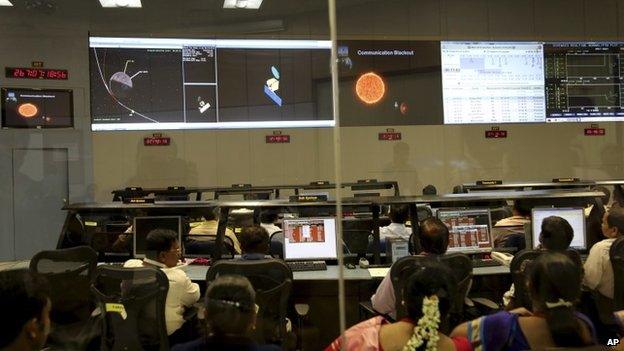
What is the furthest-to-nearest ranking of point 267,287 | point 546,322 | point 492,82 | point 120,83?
point 492,82, point 120,83, point 267,287, point 546,322

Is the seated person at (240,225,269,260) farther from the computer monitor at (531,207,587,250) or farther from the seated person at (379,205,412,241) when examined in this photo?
the computer monitor at (531,207,587,250)

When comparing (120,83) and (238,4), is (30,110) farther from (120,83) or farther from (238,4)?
(238,4)

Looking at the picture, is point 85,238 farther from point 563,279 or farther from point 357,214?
point 563,279

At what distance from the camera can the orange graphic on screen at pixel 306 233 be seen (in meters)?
3.80

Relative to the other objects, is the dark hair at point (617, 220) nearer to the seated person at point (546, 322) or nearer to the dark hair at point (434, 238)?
the dark hair at point (434, 238)

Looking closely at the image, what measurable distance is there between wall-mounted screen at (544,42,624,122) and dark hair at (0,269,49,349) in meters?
6.63

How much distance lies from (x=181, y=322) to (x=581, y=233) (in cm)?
293

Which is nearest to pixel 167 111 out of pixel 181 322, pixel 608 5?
pixel 181 322

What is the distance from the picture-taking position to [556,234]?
3.40 meters

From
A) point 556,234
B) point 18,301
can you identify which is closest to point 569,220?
point 556,234

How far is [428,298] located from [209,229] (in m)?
2.68

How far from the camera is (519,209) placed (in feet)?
13.9

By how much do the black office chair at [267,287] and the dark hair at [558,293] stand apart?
1279 millimetres

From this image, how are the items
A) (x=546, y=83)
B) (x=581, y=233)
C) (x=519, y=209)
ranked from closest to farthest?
1. (x=581, y=233)
2. (x=519, y=209)
3. (x=546, y=83)
